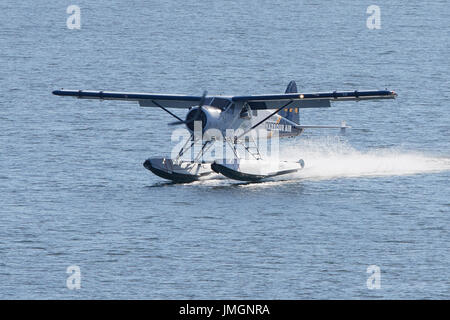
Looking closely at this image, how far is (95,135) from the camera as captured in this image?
65.4m

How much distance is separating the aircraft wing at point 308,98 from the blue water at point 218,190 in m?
3.25

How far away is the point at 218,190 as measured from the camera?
44.7 meters

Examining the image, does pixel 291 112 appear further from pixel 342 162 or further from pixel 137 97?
pixel 137 97

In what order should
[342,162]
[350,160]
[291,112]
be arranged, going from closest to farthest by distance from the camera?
1. [291,112]
2. [342,162]
3. [350,160]

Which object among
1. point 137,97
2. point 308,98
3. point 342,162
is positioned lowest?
point 342,162

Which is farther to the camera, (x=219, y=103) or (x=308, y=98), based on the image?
(x=308, y=98)

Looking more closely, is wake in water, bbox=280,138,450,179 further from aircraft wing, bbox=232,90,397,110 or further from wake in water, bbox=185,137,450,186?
aircraft wing, bbox=232,90,397,110

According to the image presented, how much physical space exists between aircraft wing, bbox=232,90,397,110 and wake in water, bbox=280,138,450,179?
11.9ft

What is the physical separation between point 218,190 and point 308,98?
4972mm

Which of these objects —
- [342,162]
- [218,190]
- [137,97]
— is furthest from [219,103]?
[342,162]

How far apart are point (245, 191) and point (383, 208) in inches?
210

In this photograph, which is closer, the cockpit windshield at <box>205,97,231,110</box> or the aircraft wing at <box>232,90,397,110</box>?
the aircraft wing at <box>232,90,397,110</box>

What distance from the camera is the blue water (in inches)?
1351

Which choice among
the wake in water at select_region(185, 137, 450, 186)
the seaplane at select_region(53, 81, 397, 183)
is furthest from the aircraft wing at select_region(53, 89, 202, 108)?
the wake in water at select_region(185, 137, 450, 186)
